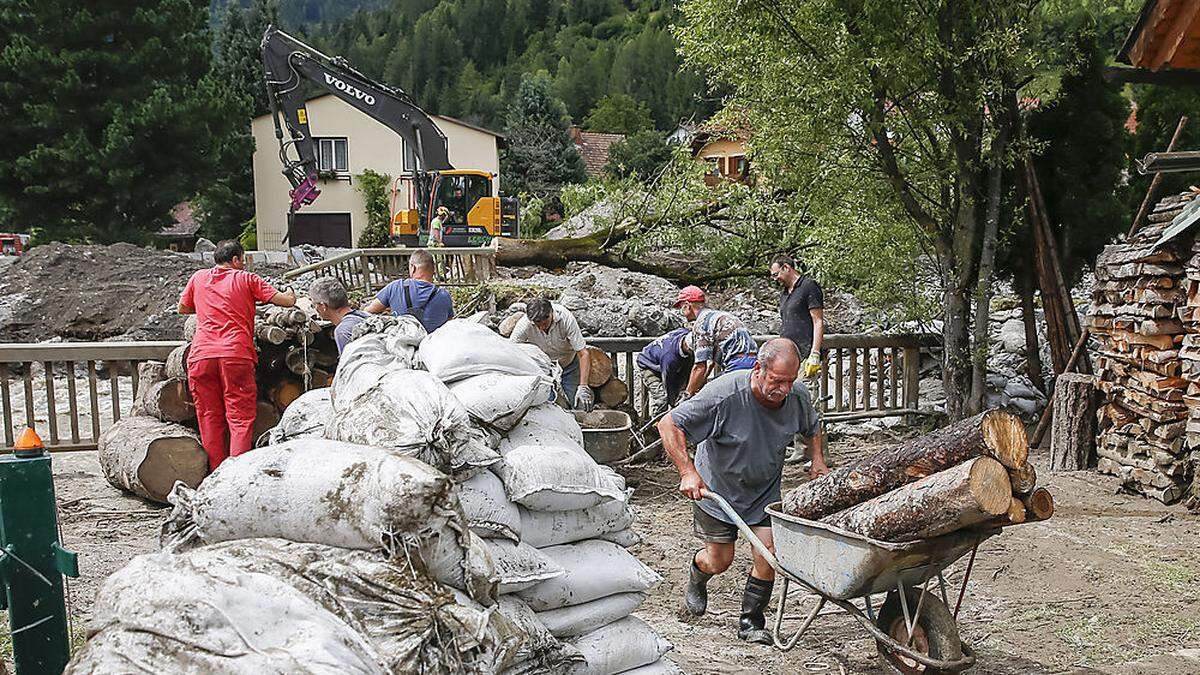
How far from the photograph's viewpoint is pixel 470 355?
431 cm

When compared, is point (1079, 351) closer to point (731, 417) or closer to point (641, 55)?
point (731, 417)

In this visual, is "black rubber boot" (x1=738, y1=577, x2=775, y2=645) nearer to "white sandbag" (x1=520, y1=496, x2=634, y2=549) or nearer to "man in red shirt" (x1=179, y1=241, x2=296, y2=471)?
"white sandbag" (x1=520, y1=496, x2=634, y2=549)

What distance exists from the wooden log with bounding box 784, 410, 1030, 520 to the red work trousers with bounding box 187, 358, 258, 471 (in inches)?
149

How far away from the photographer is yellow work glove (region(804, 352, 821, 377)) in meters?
8.21

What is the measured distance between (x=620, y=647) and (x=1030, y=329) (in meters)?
7.66

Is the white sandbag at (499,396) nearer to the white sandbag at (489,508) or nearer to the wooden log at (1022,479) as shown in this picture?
the white sandbag at (489,508)

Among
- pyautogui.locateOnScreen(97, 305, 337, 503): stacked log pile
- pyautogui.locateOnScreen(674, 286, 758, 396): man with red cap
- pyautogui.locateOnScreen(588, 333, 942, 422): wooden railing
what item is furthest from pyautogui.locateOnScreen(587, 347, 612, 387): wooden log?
pyautogui.locateOnScreen(97, 305, 337, 503): stacked log pile

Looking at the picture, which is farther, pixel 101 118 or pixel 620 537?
pixel 101 118

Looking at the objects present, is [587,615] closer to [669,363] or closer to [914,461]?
[914,461]

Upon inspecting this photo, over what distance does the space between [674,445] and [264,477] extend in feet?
7.17

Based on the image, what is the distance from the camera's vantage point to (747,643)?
484 centimetres

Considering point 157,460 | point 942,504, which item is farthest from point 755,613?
point 157,460

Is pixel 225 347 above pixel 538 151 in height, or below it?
below

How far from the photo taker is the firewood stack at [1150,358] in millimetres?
7406
